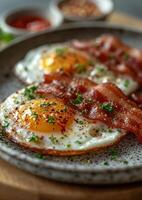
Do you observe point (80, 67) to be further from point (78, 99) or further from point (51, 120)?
point (51, 120)

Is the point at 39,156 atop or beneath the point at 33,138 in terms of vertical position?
beneath

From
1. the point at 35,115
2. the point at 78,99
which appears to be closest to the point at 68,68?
the point at 78,99

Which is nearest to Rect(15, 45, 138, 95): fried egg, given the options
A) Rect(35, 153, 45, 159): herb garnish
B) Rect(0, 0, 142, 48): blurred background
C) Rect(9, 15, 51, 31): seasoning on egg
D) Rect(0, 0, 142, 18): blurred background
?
Rect(0, 0, 142, 48): blurred background

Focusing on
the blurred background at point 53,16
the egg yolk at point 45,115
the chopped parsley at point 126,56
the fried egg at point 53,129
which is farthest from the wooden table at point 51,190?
the blurred background at point 53,16

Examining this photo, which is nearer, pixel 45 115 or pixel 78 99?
pixel 45 115

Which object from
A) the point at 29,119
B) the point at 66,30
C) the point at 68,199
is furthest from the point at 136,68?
the point at 68,199

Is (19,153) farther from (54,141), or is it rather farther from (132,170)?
(132,170)
